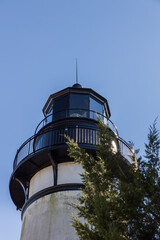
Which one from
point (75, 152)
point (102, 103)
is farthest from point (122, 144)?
point (75, 152)

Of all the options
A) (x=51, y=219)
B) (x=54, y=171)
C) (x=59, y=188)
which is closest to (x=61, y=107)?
(x=54, y=171)

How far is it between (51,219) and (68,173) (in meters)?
1.80

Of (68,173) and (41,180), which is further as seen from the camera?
(41,180)

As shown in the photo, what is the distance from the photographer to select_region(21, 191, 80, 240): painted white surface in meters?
10.9

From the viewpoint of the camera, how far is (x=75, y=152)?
839 cm

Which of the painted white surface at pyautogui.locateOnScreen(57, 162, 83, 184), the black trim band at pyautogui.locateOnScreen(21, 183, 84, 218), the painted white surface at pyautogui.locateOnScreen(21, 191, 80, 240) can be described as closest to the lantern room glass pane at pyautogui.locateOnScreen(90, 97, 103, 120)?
the painted white surface at pyautogui.locateOnScreen(57, 162, 83, 184)

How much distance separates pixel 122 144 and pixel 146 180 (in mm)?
6413

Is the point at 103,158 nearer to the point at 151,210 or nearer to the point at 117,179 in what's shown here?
the point at 117,179

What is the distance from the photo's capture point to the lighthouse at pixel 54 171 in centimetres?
1130

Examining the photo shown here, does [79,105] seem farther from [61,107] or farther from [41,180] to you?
[41,180]

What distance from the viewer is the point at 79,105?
48.0 ft

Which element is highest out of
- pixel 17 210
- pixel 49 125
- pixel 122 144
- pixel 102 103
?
pixel 102 103

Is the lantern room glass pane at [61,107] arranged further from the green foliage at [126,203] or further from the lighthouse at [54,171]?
the green foliage at [126,203]

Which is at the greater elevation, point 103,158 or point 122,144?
point 122,144
